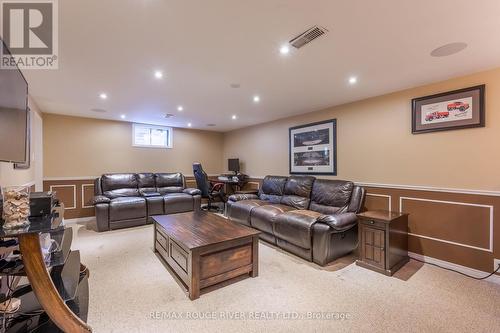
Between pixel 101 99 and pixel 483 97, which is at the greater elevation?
pixel 101 99

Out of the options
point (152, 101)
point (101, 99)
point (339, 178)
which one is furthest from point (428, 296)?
point (101, 99)

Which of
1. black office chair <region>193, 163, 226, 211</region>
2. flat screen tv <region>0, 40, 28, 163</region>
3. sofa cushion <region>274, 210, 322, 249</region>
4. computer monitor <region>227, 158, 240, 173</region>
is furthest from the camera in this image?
computer monitor <region>227, 158, 240, 173</region>

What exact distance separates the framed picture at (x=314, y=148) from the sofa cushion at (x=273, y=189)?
0.43 metres

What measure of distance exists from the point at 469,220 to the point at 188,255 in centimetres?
330

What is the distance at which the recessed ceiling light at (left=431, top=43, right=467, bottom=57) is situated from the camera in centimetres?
206

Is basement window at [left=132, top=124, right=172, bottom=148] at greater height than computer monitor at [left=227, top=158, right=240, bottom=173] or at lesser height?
greater

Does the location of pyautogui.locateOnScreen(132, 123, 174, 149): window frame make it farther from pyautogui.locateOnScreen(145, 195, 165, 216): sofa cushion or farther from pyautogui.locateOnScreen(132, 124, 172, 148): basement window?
pyautogui.locateOnScreen(145, 195, 165, 216): sofa cushion

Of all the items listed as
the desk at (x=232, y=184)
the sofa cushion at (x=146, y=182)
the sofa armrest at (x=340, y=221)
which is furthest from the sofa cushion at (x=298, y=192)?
the sofa cushion at (x=146, y=182)

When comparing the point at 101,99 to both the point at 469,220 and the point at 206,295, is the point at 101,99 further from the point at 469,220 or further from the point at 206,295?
the point at 469,220

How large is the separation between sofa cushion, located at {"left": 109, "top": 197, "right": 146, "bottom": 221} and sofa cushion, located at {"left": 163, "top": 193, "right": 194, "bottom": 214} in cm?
49

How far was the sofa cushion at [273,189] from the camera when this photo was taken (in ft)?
14.8

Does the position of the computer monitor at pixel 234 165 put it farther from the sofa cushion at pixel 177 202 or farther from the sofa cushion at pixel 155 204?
the sofa cushion at pixel 155 204

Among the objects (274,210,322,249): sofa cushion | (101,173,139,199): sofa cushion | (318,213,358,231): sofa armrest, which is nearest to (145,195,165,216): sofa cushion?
(101,173,139,199): sofa cushion

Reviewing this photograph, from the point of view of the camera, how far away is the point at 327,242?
279 cm
